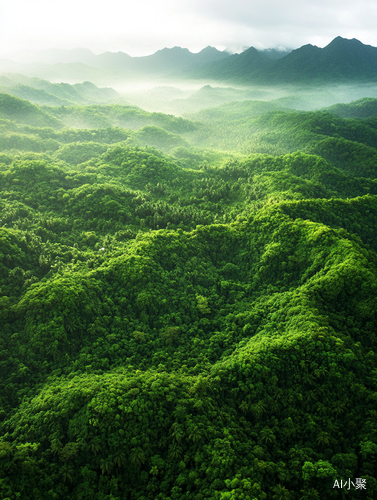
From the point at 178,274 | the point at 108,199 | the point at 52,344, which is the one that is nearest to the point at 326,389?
the point at 178,274

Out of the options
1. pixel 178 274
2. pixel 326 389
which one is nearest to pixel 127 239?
pixel 178 274

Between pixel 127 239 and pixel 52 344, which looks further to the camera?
pixel 127 239

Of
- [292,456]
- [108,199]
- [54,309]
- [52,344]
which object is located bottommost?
[292,456]

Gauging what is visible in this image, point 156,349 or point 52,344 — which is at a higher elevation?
point 52,344

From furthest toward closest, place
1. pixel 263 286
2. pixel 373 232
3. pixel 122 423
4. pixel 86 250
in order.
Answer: pixel 373 232 → pixel 86 250 → pixel 263 286 → pixel 122 423

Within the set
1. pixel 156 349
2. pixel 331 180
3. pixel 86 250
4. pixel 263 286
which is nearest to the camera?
pixel 156 349

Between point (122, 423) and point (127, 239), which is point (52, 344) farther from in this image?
point (127, 239)

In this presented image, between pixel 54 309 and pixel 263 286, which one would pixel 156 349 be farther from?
pixel 263 286
